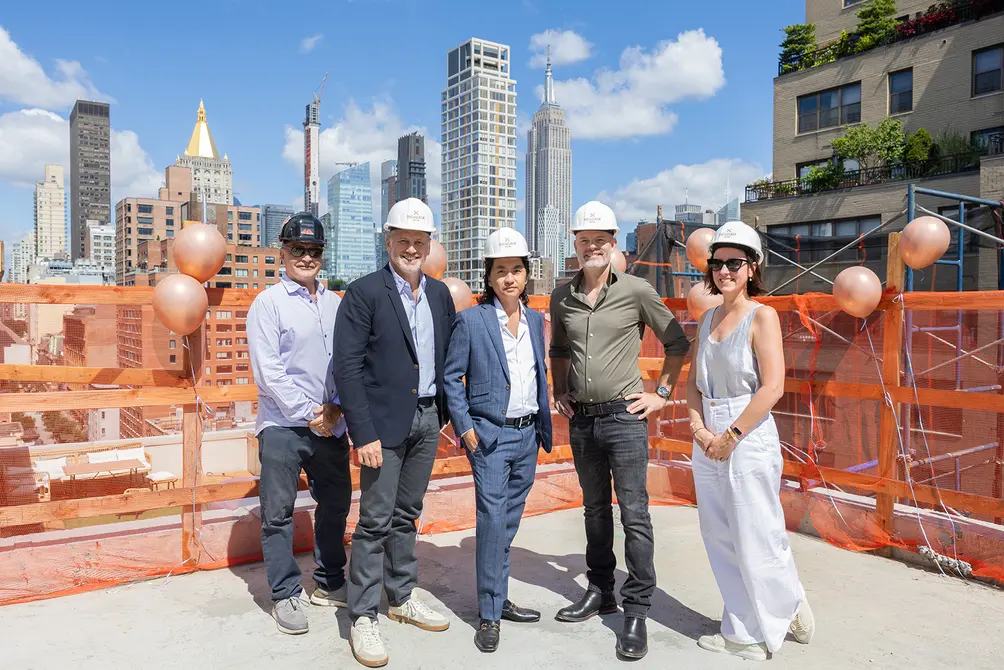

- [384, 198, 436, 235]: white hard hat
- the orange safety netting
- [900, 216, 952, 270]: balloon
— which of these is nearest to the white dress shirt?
[384, 198, 436, 235]: white hard hat

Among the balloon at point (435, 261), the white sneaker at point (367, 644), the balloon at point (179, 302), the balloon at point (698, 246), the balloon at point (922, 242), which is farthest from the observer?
the balloon at point (698, 246)

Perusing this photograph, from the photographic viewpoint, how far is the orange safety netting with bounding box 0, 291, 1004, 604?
4566 millimetres

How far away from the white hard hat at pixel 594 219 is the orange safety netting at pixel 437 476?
2.21 metres

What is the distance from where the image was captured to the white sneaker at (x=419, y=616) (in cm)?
398

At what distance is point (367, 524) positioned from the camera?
3811 mm

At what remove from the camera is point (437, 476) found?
20.0 feet

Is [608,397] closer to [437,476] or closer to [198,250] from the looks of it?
[437,476]

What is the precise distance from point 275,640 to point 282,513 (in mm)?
675

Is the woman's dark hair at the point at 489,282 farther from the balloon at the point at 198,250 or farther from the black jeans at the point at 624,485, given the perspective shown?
the balloon at the point at 198,250

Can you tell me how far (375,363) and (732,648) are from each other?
2430mm

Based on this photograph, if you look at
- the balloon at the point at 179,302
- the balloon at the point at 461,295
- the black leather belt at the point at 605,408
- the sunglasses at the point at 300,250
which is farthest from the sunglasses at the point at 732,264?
the balloon at the point at 179,302

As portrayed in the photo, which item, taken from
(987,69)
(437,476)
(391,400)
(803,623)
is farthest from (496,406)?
(987,69)

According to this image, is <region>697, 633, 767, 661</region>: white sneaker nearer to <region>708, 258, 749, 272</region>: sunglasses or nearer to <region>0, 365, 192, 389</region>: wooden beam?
<region>708, 258, 749, 272</region>: sunglasses

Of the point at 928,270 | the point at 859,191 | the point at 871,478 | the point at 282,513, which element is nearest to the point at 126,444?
the point at 282,513
